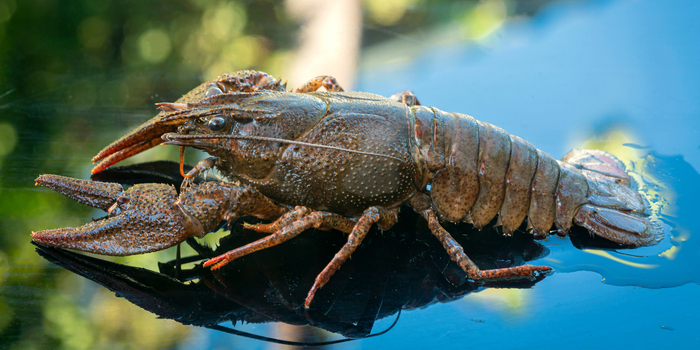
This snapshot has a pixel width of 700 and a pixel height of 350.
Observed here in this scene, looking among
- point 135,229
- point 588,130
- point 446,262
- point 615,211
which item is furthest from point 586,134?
point 135,229

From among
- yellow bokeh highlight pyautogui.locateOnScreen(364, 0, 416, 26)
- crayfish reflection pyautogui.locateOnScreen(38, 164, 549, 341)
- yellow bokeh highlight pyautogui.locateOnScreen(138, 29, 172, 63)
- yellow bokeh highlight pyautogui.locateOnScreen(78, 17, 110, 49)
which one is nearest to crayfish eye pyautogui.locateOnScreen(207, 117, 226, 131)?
crayfish reflection pyautogui.locateOnScreen(38, 164, 549, 341)

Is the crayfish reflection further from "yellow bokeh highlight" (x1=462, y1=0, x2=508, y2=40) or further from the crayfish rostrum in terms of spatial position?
"yellow bokeh highlight" (x1=462, y1=0, x2=508, y2=40)

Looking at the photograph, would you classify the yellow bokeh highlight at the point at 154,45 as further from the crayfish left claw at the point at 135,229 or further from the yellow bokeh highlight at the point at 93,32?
the crayfish left claw at the point at 135,229

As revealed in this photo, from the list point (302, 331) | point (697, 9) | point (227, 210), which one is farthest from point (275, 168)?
point (697, 9)

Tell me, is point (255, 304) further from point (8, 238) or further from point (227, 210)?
point (8, 238)

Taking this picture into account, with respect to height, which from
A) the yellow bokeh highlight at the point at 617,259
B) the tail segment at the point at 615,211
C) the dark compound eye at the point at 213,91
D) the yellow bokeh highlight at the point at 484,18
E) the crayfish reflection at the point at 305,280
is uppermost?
the yellow bokeh highlight at the point at 484,18

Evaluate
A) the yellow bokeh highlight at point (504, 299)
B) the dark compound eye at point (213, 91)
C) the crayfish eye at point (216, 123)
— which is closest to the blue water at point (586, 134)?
the yellow bokeh highlight at point (504, 299)
